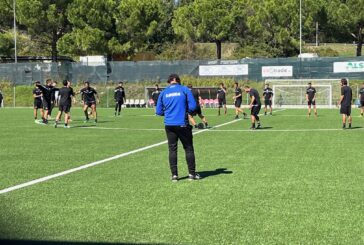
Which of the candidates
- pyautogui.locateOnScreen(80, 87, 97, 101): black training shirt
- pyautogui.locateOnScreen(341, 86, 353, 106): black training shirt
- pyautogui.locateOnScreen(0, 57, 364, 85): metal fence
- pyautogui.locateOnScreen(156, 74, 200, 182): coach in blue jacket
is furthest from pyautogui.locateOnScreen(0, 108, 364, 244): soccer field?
pyautogui.locateOnScreen(0, 57, 364, 85): metal fence

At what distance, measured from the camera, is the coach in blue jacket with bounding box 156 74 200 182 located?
9.53 metres

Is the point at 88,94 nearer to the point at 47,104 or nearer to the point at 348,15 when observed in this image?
the point at 47,104

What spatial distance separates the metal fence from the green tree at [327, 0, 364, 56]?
15.8 metres

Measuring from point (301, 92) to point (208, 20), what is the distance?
66.7ft

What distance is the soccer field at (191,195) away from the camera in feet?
20.3

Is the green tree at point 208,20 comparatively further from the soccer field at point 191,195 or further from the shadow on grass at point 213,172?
the shadow on grass at point 213,172

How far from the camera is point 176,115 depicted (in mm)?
9516

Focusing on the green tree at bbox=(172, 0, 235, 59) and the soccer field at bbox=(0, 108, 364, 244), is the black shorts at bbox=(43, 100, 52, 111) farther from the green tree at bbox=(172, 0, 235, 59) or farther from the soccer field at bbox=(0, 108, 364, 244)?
the green tree at bbox=(172, 0, 235, 59)

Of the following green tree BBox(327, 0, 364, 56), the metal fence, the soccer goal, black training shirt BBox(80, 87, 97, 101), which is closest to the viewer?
black training shirt BBox(80, 87, 97, 101)

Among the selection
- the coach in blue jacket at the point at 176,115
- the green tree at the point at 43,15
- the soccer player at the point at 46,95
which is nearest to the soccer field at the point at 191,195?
the coach in blue jacket at the point at 176,115

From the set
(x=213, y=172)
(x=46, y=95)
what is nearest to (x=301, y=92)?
(x=46, y=95)

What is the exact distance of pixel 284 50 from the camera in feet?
210

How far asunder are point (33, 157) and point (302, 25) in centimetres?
5162

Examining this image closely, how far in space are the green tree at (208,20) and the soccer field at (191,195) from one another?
47.5 meters
